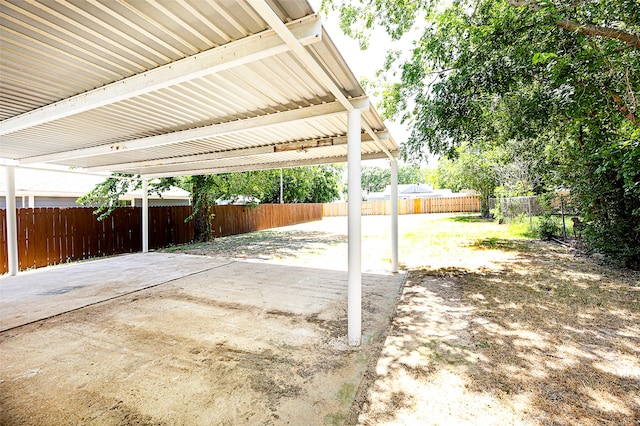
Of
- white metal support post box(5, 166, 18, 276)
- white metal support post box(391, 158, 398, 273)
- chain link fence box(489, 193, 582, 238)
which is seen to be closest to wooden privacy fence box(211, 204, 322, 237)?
white metal support post box(5, 166, 18, 276)

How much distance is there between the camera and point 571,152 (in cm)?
620

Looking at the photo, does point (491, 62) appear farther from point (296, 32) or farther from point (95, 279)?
point (95, 279)

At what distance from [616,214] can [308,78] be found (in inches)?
258

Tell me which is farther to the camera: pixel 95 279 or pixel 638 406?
pixel 95 279

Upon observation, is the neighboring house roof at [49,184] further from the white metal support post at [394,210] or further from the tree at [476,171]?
the tree at [476,171]

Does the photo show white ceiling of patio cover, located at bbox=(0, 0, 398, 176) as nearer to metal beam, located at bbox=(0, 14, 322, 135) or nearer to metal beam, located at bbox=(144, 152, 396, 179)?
metal beam, located at bbox=(0, 14, 322, 135)

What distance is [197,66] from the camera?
2.44 meters

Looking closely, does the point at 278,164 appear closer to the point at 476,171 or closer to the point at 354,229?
Answer: the point at 354,229

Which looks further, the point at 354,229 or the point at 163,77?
the point at 354,229

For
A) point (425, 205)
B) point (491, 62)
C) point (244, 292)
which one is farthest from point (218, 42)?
point (425, 205)

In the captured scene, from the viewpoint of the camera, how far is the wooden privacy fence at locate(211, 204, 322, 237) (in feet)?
42.9

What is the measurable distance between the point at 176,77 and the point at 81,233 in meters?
8.22

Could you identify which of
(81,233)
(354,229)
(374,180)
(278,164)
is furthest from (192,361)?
(374,180)

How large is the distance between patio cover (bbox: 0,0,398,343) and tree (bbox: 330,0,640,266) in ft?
6.88
